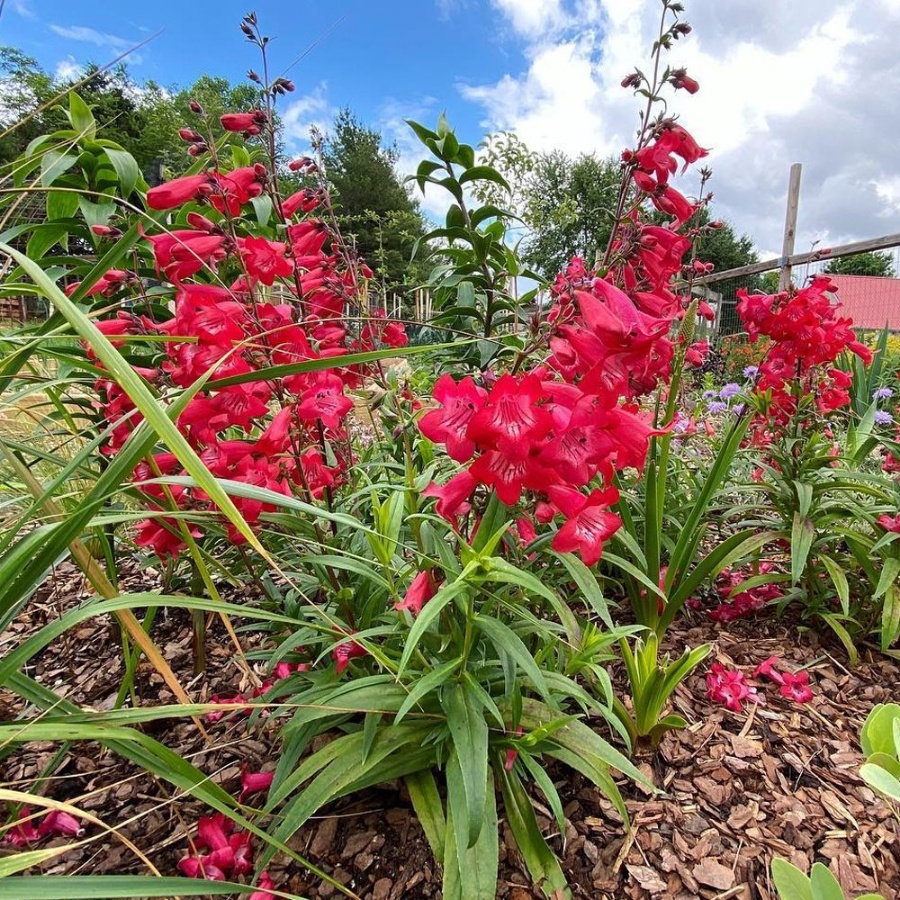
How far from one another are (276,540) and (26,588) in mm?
806

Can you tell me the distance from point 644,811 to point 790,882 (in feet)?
1.59

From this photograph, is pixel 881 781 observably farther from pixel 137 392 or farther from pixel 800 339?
pixel 800 339

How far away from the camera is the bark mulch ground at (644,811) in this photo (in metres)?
1.18

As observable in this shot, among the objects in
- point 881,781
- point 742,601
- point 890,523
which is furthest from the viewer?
point 742,601

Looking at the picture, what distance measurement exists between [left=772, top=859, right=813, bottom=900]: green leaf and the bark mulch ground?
35cm

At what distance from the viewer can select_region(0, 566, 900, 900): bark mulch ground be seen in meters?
1.18

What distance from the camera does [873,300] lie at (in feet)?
59.3

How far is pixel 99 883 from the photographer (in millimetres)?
709

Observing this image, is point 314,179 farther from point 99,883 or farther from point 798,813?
point 798,813

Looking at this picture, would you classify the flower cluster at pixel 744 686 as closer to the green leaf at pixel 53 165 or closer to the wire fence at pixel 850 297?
the green leaf at pixel 53 165

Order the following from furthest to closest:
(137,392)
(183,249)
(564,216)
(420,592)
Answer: (564,216) → (183,249) → (420,592) → (137,392)

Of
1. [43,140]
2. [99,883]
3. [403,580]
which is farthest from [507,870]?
[43,140]

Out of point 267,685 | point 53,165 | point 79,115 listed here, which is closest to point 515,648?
point 267,685

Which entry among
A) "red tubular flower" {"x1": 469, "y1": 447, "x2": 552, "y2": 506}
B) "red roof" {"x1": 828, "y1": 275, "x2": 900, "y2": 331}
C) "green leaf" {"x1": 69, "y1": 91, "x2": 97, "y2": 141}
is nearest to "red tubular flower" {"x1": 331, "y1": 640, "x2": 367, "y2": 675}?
"red tubular flower" {"x1": 469, "y1": 447, "x2": 552, "y2": 506}
